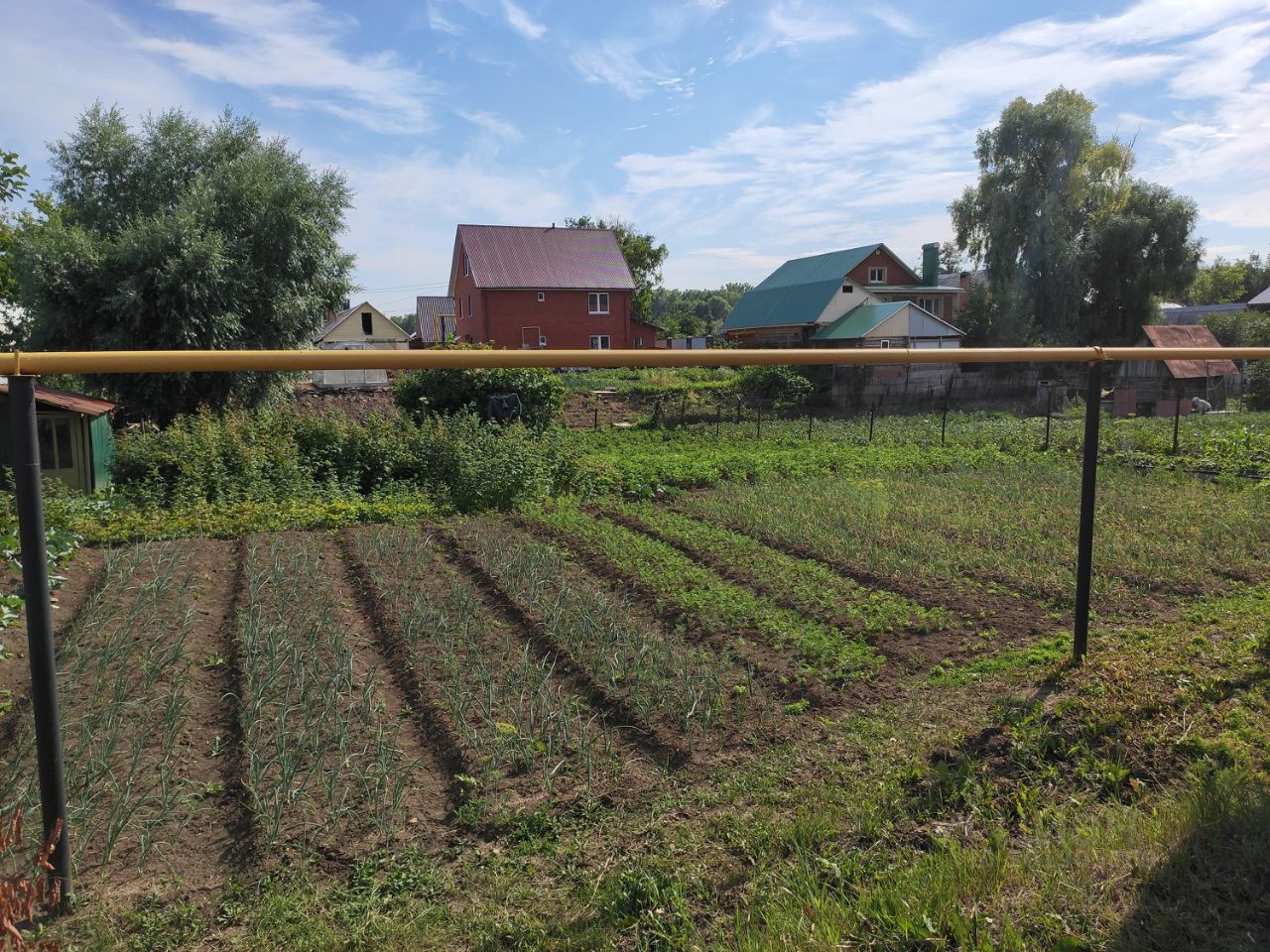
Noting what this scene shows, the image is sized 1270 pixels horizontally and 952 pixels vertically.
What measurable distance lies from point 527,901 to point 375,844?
2.55 ft

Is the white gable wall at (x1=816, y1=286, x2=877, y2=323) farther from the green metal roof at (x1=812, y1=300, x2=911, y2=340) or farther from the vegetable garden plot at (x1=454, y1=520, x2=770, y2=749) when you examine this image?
the vegetable garden plot at (x1=454, y1=520, x2=770, y2=749)

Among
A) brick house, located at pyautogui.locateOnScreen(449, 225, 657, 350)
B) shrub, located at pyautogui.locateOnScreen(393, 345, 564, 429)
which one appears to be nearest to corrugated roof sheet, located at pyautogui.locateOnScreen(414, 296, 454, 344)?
brick house, located at pyautogui.locateOnScreen(449, 225, 657, 350)

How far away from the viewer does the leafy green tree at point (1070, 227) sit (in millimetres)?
37938

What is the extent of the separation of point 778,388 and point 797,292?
1600 cm

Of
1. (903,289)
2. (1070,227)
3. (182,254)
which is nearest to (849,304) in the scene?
(903,289)

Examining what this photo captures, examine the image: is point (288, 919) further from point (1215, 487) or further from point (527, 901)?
point (1215, 487)

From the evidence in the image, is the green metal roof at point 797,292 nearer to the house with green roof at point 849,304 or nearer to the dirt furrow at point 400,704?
the house with green roof at point 849,304

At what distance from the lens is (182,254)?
19297 mm

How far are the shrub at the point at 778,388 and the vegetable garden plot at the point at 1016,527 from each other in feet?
45.8

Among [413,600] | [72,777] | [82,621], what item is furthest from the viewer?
[413,600]

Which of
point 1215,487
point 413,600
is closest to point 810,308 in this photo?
point 1215,487

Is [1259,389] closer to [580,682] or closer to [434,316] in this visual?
[580,682]

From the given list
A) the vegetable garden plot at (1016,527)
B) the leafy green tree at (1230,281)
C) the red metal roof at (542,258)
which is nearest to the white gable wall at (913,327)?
the red metal roof at (542,258)

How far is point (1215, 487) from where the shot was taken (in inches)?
454
